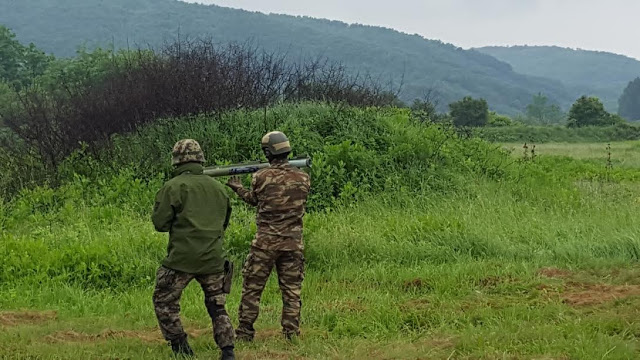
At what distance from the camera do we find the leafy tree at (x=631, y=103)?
13450 cm

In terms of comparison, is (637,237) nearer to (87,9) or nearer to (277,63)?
(277,63)

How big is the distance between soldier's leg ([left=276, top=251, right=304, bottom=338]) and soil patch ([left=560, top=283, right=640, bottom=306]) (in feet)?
8.77

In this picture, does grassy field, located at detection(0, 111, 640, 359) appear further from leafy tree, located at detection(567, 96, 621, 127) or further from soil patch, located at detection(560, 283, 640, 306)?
leafy tree, located at detection(567, 96, 621, 127)

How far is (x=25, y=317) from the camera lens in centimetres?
622

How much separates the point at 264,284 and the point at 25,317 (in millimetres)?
2452

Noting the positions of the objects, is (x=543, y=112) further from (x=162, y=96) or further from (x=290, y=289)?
(x=290, y=289)

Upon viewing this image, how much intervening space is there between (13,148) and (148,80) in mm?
3528

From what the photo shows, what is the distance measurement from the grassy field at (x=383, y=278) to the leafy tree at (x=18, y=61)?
1307 inches

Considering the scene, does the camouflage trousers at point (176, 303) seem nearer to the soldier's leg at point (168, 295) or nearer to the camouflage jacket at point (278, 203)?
the soldier's leg at point (168, 295)

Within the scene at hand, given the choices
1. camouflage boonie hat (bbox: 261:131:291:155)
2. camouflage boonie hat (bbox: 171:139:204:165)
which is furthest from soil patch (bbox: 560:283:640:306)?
camouflage boonie hat (bbox: 171:139:204:165)

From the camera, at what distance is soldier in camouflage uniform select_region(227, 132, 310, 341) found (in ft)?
18.0

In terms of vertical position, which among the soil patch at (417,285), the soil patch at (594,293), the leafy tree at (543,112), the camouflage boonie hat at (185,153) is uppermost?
the camouflage boonie hat at (185,153)

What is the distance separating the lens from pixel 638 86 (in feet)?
448

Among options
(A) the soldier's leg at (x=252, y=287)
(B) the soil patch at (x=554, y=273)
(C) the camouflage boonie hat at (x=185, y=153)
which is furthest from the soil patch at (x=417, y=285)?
(C) the camouflage boonie hat at (x=185, y=153)
